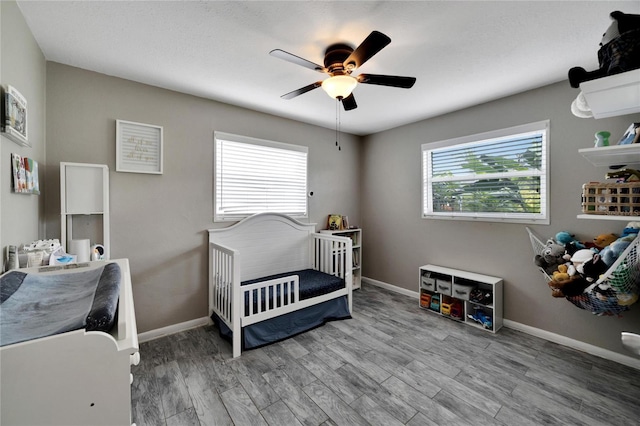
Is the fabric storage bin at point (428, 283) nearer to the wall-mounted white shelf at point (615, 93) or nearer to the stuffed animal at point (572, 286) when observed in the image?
the stuffed animal at point (572, 286)

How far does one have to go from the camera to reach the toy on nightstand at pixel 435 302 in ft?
10.3

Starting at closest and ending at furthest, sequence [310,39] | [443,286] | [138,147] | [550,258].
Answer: [310,39]
[550,258]
[138,147]
[443,286]

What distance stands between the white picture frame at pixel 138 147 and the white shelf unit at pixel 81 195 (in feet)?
0.78

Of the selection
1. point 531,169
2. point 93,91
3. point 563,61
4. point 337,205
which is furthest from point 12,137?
point 531,169

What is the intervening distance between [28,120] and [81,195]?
572 millimetres

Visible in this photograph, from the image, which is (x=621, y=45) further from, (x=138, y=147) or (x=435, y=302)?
(x=138, y=147)

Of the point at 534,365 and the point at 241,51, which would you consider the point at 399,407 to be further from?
the point at 241,51

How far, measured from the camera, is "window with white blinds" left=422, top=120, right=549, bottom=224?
2617 mm

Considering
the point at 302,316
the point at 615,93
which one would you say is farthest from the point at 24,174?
the point at 615,93

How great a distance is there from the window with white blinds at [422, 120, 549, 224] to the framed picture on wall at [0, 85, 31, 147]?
12.1 ft

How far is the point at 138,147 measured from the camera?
2.45m

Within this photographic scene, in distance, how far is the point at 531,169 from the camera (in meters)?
2.65

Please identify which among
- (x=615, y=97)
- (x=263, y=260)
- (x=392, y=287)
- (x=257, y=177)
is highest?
(x=615, y=97)

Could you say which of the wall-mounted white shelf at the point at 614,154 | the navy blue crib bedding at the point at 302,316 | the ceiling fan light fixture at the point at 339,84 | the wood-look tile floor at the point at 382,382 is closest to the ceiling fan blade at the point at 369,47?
the ceiling fan light fixture at the point at 339,84
